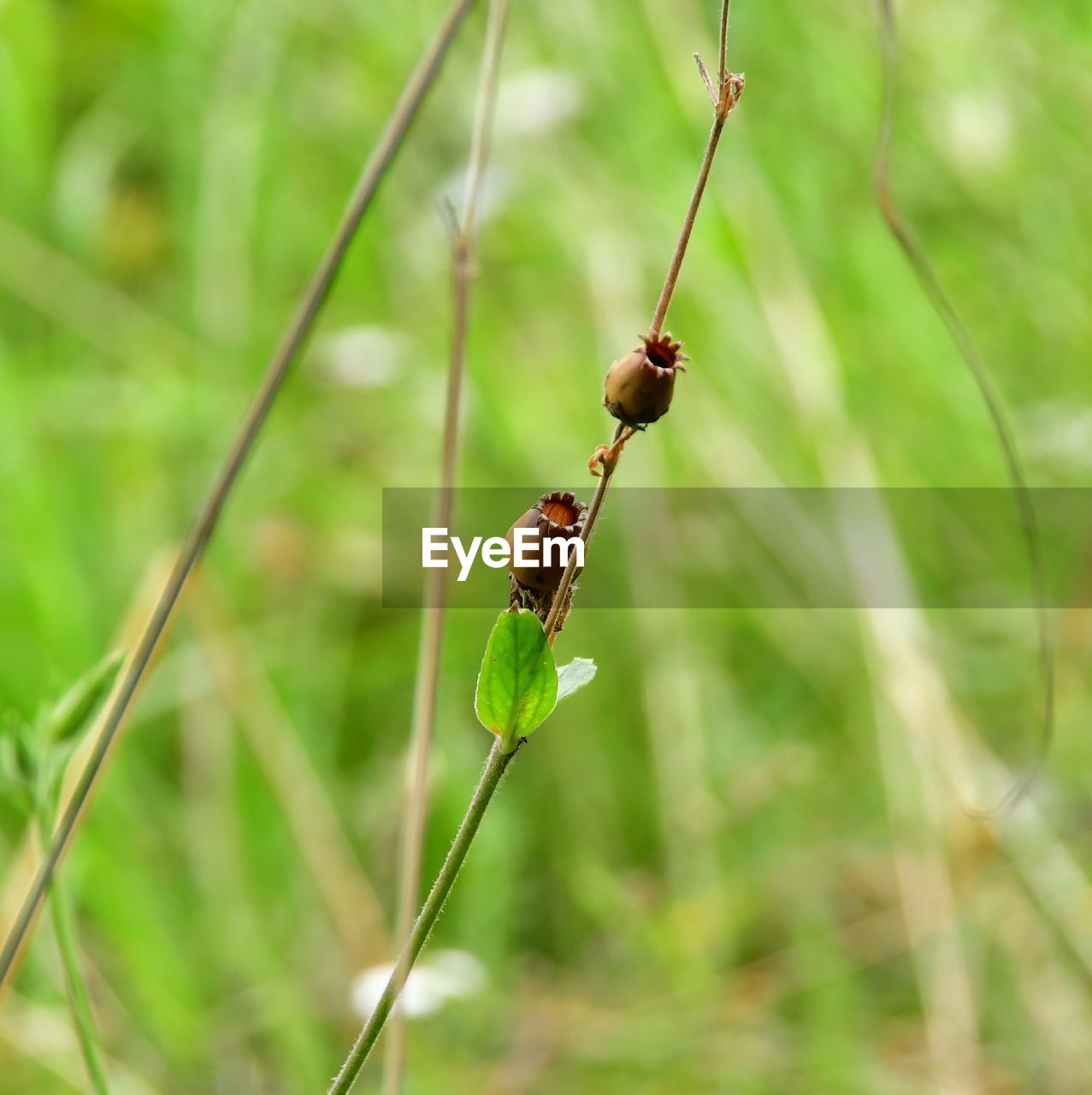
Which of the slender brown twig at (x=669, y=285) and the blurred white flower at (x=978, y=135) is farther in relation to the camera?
the blurred white flower at (x=978, y=135)

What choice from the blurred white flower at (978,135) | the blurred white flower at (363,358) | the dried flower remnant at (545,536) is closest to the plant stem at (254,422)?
the dried flower remnant at (545,536)

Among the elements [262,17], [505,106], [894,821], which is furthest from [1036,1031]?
[262,17]

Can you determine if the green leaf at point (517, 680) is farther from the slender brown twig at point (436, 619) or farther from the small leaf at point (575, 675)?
the slender brown twig at point (436, 619)

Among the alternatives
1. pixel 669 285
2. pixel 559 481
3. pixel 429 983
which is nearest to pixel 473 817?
pixel 669 285

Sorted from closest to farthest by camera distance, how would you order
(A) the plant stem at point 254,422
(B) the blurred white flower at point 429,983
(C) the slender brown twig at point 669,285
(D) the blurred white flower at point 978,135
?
(C) the slender brown twig at point 669,285 → (A) the plant stem at point 254,422 → (B) the blurred white flower at point 429,983 → (D) the blurred white flower at point 978,135

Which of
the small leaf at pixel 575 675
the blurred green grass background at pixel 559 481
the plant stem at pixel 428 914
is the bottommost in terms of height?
the plant stem at pixel 428 914

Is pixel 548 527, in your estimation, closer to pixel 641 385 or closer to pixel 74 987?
pixel 641 385
